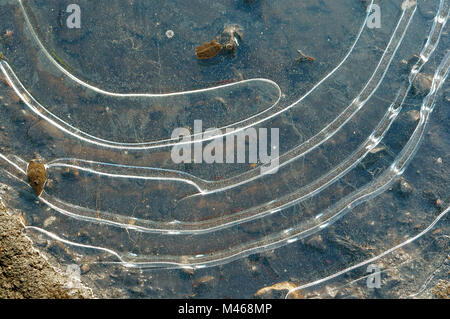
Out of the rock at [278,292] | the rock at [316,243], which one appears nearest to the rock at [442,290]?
the rock at [316,243]

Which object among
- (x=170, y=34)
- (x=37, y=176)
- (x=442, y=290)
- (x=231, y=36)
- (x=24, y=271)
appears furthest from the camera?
(x=170, y=34)

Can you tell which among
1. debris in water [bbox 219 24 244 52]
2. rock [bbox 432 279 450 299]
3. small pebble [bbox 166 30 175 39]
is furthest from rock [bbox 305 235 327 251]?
small pebble [bbox 166 30 175 39]

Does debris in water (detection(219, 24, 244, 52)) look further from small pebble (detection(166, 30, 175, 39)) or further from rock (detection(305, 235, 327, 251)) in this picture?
rock (detection(305, 235, 327, 251))

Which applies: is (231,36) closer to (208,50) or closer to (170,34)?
(208,50)

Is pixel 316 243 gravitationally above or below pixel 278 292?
above

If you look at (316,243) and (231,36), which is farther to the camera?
(231,36)

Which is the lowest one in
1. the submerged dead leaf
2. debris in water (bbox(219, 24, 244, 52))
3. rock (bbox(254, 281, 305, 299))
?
rock (bbox(254, 281, 305, 299))

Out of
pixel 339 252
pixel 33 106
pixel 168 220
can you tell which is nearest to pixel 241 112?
pixel 168 220

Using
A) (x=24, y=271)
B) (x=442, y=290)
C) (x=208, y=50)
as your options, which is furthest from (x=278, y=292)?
(x=208, y=50)
